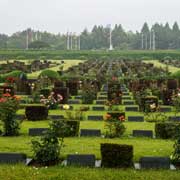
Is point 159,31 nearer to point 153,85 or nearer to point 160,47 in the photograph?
point 160,47

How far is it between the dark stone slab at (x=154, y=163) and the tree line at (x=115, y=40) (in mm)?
103992

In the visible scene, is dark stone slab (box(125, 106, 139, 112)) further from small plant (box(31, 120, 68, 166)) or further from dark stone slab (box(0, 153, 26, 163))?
dark stone slab (box(0, 153, 26, 163))

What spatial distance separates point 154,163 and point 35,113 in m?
8.08

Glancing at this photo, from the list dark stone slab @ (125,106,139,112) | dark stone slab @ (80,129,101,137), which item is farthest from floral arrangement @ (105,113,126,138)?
dark stone slab @ (125,106,139,112)

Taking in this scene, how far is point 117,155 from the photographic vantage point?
9734 millimetres

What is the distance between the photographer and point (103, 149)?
32.5 ft

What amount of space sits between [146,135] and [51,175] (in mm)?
4839

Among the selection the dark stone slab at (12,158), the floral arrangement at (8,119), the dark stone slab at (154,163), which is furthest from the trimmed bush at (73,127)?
the dark stone slab at (154,163)

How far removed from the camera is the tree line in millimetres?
119000

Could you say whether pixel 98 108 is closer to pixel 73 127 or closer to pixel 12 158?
pixel 73 127

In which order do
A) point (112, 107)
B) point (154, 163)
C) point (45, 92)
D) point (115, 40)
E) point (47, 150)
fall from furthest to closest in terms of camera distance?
point (115, 40) < point (45, 92) < point (112, 107) < point (47, 150) < point (154, 163)

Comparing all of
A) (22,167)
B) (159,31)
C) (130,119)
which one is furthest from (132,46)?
(22,167)

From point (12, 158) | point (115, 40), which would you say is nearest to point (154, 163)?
point (12, 158)

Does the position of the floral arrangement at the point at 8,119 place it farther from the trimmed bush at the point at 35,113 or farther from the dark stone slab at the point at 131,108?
the dark stone slab at the point at 131,108
